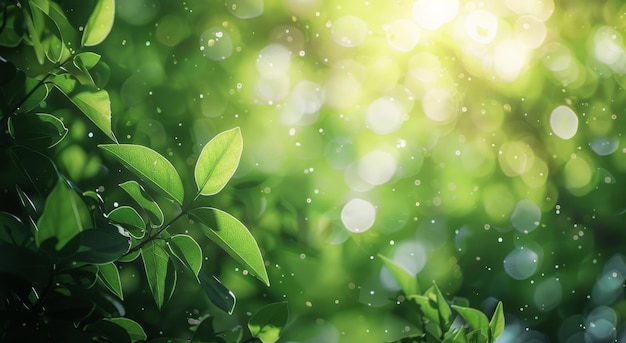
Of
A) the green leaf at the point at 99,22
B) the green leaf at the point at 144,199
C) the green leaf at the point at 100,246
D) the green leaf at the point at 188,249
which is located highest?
the green leaf at the point at 99,22

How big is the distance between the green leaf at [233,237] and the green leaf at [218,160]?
2 centimetres

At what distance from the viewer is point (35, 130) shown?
0.34 meters

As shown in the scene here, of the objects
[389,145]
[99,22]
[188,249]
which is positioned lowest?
[389,145]

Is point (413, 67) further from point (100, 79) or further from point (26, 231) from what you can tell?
point (26, 231)

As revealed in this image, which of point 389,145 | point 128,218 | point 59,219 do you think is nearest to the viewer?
A: point 59,219

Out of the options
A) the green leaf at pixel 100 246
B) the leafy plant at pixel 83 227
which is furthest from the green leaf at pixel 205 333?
the green leaf at pixel 100 246

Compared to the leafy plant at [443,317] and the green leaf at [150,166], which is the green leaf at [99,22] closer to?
the green leaf at [150,166]

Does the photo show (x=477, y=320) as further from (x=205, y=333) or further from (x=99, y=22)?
(x=99, y=22)

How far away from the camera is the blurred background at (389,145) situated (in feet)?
1.98

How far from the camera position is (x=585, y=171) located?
76 cm

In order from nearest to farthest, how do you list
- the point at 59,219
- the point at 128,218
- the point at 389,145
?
the point at 59,219 → the point at 128,218 → the point at 389,145

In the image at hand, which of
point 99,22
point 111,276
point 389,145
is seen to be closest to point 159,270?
point 111,276

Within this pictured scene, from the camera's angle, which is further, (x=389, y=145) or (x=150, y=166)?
(x=389, y=145)

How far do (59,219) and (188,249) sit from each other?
0.30 feet
